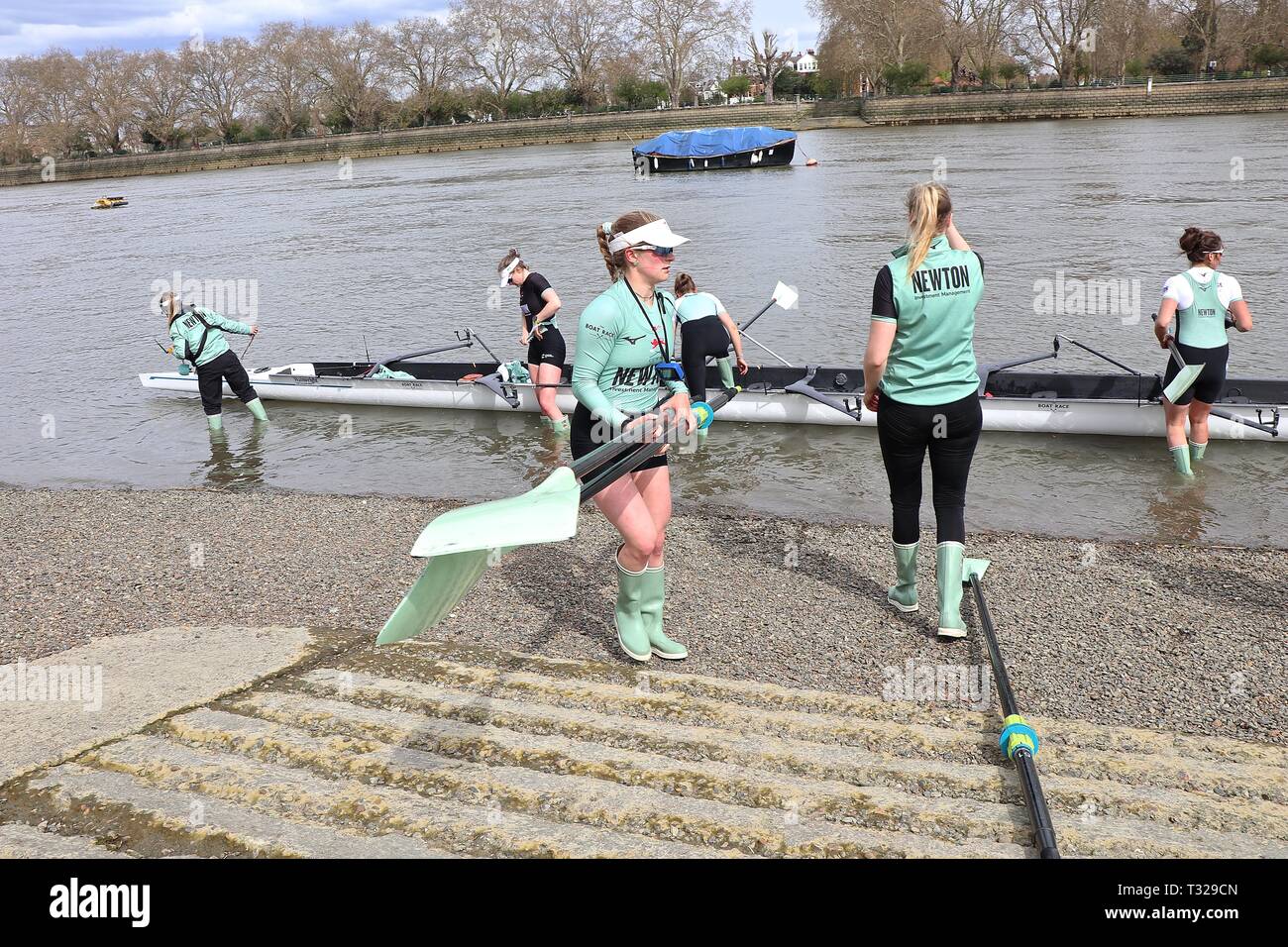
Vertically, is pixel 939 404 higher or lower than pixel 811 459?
higher

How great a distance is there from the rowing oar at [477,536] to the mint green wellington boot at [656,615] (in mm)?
1094

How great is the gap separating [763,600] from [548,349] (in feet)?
17.0

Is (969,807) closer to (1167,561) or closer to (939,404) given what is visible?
(939,404)

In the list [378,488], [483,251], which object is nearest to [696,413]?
[378,488]

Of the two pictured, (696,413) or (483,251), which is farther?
(483,251)

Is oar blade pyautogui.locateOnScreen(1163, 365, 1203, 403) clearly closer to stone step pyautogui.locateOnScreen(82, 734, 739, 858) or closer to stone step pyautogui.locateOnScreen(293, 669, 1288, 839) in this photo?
stone step pyautogui.locateOnScreen(293, 669, 1288, 839)

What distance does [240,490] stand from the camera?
11180 millimetres

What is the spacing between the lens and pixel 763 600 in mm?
6496

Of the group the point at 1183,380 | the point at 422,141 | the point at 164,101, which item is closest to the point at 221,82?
the point at 164,101

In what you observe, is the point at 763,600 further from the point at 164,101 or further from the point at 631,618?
the point at 164,101

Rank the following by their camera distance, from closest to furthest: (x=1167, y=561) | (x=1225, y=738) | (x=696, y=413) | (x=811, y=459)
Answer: (x=1225, y=738) < (x=696, y=413) < (x=1167, y=561) < (x=811, y=459)

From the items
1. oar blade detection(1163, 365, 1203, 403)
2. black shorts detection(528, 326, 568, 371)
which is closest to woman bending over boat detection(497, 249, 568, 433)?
black shorts detection(528, 326, 568, 371)
